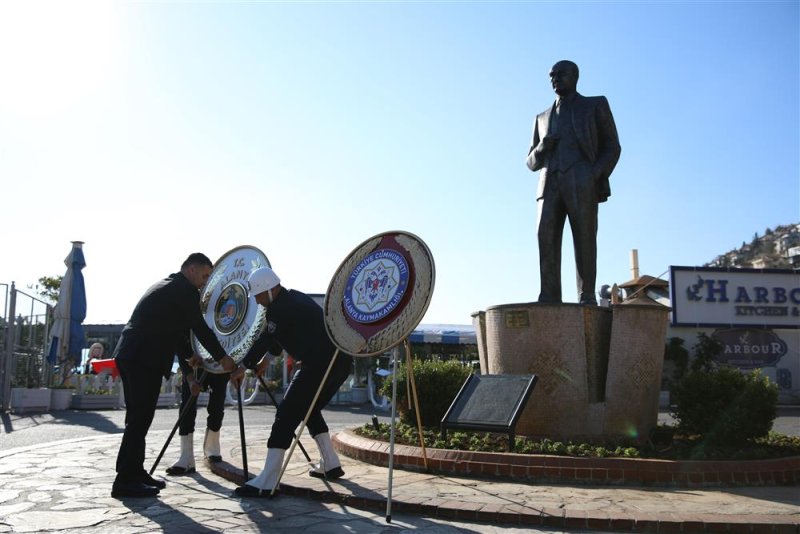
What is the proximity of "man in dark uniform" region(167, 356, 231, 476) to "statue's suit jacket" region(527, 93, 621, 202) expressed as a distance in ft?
14.5

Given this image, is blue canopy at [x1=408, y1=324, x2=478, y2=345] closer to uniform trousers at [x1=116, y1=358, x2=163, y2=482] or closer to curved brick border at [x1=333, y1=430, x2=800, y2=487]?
curved brick border at [x1=333, y1=430, x2=800, y2=487]

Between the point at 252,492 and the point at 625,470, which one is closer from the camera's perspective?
the point at 252,492

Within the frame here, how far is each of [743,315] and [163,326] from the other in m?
28.4

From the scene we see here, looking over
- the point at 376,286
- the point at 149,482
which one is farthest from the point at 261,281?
the point at 149,482

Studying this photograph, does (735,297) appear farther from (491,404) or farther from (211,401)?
(211,401)

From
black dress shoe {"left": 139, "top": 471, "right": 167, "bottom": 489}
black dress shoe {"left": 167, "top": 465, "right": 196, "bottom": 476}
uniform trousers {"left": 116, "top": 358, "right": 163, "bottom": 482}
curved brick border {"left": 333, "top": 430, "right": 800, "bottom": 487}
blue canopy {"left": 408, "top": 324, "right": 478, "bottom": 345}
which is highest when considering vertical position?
blue canopy {"left": 408, "top": 324, "right": 478, "bottom": 345}

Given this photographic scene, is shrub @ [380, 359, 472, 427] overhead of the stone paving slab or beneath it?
overhead

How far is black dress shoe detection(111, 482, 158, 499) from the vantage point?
16.5 feet

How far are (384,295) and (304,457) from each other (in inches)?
104

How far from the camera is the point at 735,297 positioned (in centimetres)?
2867

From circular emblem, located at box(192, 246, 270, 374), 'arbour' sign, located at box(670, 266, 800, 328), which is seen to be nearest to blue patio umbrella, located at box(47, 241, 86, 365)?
circular emblem, located at box(192, 246, 270, 374)

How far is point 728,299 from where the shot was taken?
28594 millimetres

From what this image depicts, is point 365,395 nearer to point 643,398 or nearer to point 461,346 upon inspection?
point 461,346

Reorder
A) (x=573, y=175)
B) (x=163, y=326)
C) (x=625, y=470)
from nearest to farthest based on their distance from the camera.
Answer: (x=163, y=326) → (x=625, y=470) → (x=573, y=175)
